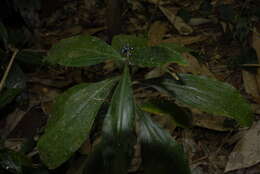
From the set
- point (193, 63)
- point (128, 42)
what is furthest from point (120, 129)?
point (193, 63)

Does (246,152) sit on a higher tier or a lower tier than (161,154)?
lower

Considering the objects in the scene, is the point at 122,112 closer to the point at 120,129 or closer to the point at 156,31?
the point at 120,129

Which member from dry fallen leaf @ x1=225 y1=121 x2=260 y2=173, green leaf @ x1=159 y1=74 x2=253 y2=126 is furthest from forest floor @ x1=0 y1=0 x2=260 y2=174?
green leaf @ x1=159 y1=74 x2=253 y2=126

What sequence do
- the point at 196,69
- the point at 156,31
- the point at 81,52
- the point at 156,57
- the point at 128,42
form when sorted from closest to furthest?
1. the point at 156,57
2. the point at 81,52
3. the point at 128,42
4. the point at 196,69
5. the point at 156,31

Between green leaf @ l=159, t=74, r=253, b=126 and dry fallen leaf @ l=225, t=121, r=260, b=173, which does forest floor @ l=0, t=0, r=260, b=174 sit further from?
green leaf @ l=159, t=74, r=253, b=126

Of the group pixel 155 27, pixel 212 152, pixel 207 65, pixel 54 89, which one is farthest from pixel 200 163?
pixel 155 27

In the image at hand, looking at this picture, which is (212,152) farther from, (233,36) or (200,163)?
(233,36)
